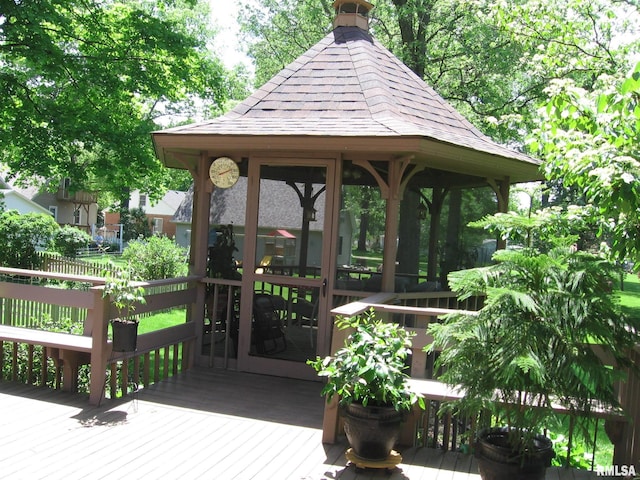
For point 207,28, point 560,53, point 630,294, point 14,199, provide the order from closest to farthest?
1. point 560,53
2. point 630,294
3. point 207,28
4. point 14,199

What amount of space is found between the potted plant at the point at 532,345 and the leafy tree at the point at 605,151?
1.18ft

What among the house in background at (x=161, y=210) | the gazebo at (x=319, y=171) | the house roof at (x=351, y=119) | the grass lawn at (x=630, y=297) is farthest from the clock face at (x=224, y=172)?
the house in background at (x=161, y=210)

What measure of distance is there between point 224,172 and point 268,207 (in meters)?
0.65

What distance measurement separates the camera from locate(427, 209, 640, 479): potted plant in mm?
3393

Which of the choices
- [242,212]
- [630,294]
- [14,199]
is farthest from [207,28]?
[242,212]

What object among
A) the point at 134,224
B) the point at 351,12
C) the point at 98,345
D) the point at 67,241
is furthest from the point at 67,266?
the point at 134,224

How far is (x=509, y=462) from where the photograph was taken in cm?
351

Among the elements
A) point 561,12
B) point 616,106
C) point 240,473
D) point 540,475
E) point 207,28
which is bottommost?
point 240,473

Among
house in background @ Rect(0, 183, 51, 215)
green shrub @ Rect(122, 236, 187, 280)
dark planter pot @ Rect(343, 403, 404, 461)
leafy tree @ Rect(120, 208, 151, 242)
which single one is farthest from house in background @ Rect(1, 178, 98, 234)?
dark planter pot @ Rect(343, 403, 404, 461)

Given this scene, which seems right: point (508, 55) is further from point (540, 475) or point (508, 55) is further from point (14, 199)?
point (14, 199)

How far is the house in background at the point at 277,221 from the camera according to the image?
6387 mm

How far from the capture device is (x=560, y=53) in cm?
981

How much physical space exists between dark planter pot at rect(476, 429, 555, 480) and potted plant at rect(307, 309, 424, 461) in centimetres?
63

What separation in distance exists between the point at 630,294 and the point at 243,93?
17.0 meters
